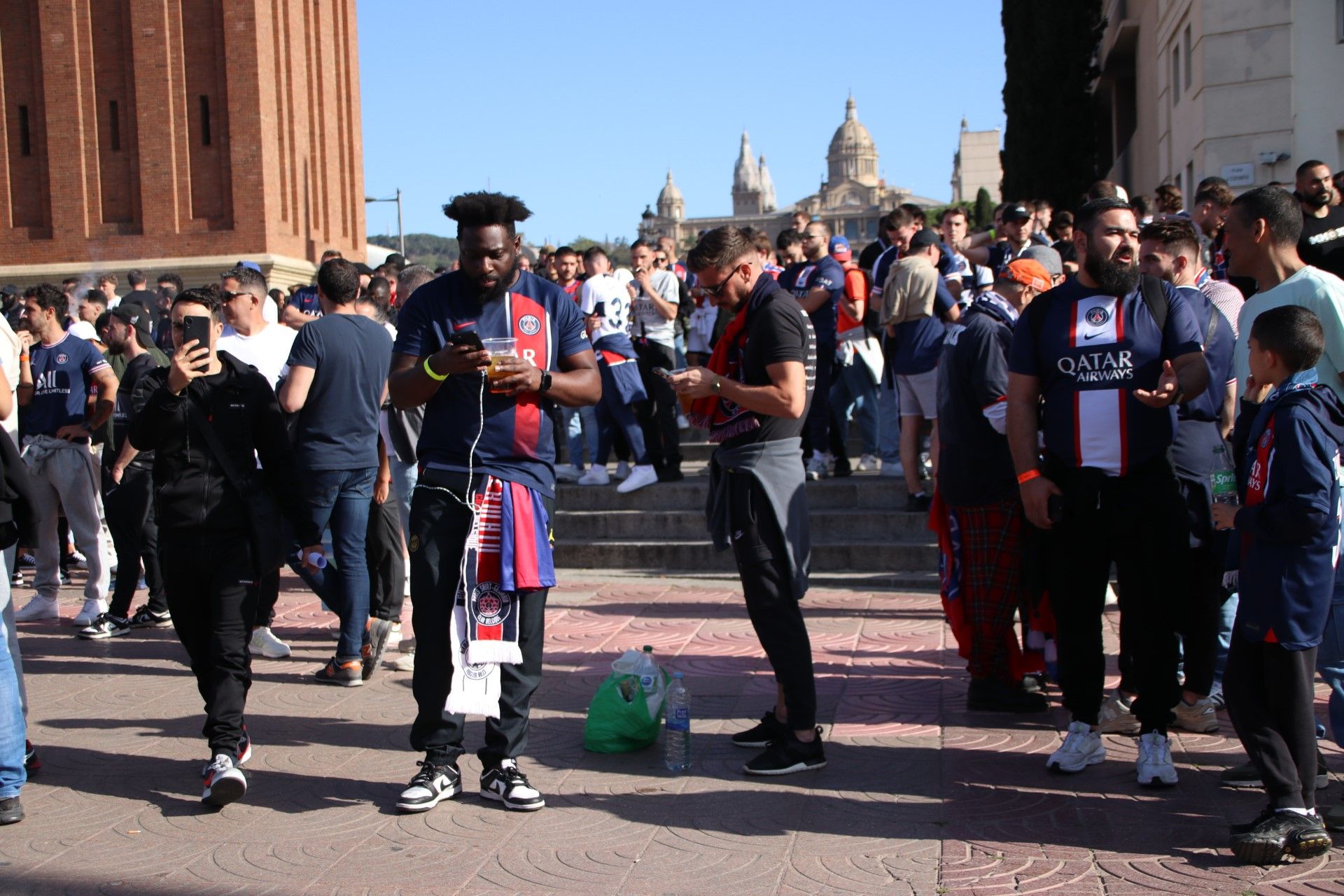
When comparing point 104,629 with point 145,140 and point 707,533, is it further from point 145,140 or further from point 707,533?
point 145,140

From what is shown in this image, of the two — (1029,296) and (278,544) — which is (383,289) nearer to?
(278,544)

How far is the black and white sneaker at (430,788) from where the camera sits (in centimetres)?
479

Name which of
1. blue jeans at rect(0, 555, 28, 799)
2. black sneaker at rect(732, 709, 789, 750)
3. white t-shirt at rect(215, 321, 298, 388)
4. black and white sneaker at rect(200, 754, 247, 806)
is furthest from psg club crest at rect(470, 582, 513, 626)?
white t-shirt at rect(215, 321, 298, 388)

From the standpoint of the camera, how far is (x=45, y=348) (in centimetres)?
880

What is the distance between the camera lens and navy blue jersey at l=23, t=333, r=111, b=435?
8.68 meters

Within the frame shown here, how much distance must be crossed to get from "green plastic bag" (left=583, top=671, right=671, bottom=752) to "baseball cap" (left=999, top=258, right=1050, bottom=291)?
2.64m

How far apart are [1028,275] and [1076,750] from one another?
234cm

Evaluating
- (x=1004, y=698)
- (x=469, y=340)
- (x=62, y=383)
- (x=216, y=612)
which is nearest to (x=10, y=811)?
(x=216, y=612)

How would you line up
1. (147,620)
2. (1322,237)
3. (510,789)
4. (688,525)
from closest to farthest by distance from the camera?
(510,789) → (1322,237) → (147,620) → (688,525)

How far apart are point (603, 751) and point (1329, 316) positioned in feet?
11.1

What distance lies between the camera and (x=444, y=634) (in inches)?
191

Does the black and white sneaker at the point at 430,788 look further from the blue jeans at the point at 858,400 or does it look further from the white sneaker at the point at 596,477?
the blue jeans at the point at 858,400

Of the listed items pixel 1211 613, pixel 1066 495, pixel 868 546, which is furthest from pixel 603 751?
pixel 868 546

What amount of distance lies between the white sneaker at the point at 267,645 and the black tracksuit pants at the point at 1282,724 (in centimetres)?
538
